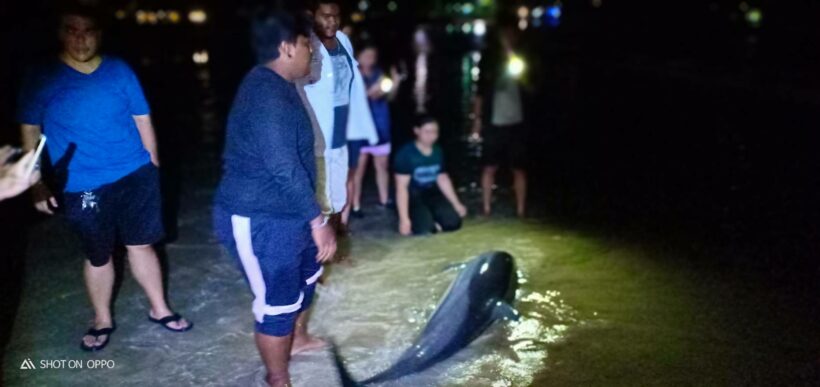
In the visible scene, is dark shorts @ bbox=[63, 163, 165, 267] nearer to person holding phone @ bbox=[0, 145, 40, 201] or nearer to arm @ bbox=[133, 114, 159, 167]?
arm @ bbox=[133, 114, 159, 167]

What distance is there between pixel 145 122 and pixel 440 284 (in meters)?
2.60

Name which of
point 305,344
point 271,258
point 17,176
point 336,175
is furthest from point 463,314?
point 17,176

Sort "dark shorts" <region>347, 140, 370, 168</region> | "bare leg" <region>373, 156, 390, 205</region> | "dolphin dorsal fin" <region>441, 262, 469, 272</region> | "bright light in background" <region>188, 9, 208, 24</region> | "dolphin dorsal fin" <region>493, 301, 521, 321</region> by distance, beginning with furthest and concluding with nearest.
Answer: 1. "bright light in background" <region>188, 9, 208, 24</region>
2. "bare leg" <region>373, 156, 390, 205</region>
3. "dark shorts" <region>347, 140, 370, 168</region>
4. "dolphin dorsal fin" <region>441, 262, 469, 272</region>
5. "dolphin dorsal fin" <region>493, 301, 521, 321</region>

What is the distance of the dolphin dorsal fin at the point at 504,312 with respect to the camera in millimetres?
4961

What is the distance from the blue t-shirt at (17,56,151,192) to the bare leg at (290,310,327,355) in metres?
1.36

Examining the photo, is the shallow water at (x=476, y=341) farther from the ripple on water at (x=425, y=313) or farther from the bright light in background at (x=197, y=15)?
the bright light in background at (x=197, y=15)

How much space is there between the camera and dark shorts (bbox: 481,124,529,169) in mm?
7246


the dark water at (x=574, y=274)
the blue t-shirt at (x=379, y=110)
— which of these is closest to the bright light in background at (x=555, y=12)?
the dark water at (x=574, y=274)

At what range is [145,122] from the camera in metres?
4.19

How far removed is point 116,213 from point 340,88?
152 centimetres

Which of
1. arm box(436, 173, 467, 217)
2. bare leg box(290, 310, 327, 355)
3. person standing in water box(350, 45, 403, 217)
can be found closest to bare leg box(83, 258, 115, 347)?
bare leg box(290, 310, 327, 355)

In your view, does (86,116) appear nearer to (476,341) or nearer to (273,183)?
(273,183)

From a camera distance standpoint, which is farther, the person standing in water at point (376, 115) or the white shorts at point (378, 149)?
the white shorts at point (378, 149)

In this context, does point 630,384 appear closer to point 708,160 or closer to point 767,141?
point 708,160
